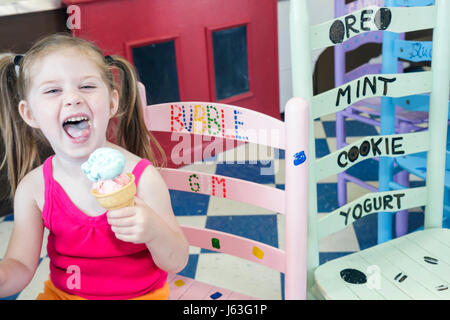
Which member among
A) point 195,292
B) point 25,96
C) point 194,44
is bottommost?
point 195,292

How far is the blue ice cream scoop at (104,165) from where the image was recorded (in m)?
0.73

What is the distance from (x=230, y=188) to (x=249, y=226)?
1.15m

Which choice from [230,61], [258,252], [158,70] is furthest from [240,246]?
[230,61]

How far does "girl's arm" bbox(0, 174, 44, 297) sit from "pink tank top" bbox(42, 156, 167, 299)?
3 cm

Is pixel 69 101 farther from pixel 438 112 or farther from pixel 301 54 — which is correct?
pixel 438 112

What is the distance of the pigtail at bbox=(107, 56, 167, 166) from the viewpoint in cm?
101

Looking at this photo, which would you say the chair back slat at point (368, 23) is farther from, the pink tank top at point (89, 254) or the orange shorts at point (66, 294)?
the orange shorts at point (66, 294)

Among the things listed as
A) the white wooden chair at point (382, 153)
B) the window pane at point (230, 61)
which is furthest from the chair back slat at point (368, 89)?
the window pane at point (230, 61)

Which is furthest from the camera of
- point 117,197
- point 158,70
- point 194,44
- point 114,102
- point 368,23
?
point 194,44

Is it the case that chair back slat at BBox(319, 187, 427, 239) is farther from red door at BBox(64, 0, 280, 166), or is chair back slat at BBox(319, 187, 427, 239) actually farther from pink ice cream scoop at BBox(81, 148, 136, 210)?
red door at BBox(64, 0, 280, 166)

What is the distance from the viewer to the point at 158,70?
8.50 feet

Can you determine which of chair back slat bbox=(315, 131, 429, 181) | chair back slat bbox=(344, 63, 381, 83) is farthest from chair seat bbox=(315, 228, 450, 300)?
chair back slat bbox=(344, 63, 381, 83)

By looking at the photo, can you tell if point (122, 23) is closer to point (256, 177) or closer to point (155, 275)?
point (256, 177)

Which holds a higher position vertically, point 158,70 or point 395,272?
point 158,70
